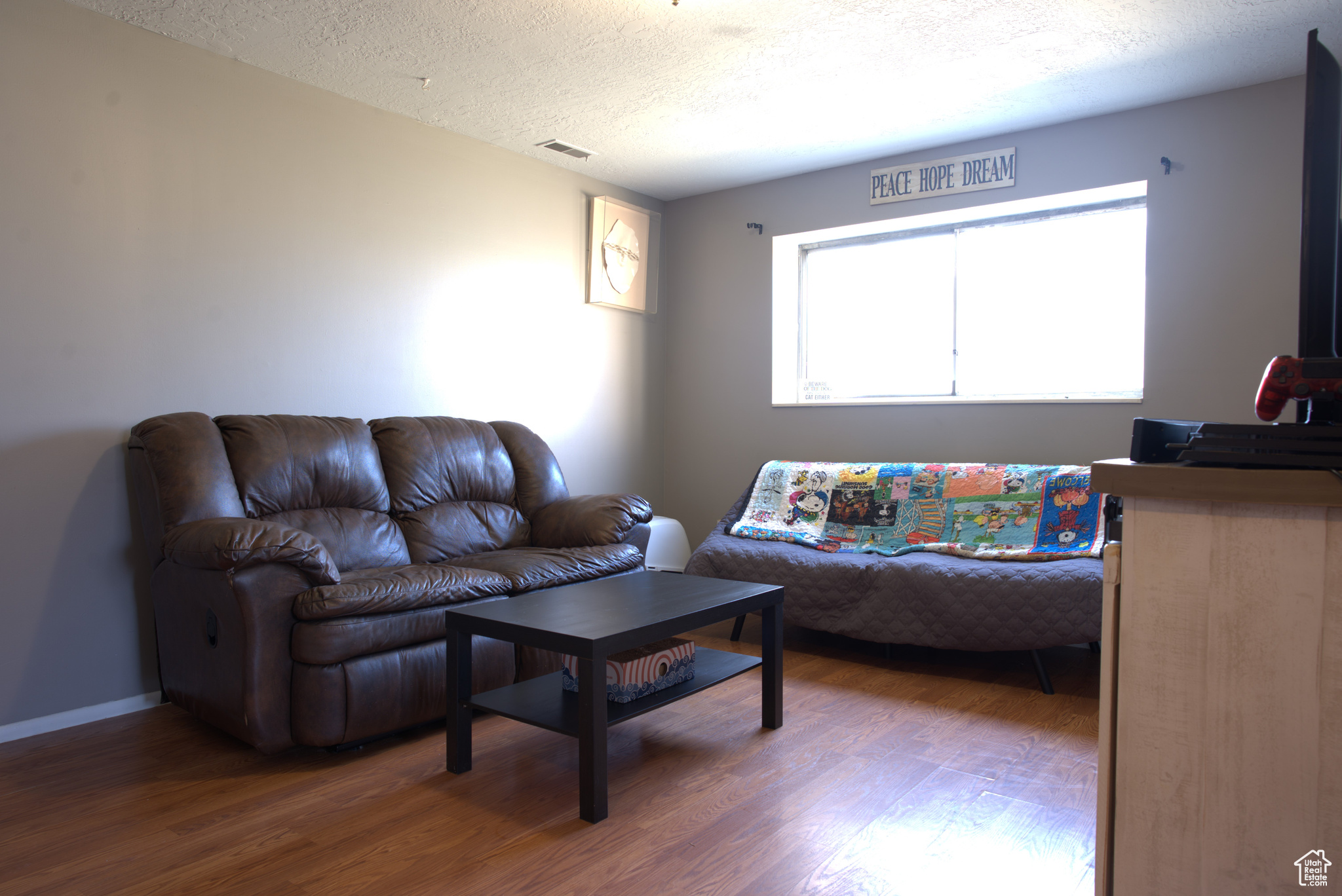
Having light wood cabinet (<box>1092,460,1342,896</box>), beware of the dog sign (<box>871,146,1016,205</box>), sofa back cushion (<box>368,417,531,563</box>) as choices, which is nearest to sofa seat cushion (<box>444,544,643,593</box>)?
sofa back cushion (<box>368,417,531,563</box>)

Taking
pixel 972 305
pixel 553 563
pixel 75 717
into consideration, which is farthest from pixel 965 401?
pixel 75 717

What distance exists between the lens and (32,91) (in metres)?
2.61

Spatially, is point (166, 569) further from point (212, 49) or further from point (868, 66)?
point (868, 66)

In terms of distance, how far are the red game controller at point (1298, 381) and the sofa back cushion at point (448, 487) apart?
110 inches

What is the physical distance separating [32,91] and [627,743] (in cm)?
281

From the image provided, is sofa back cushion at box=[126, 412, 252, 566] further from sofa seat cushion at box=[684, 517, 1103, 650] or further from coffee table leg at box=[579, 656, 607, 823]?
sofa seat cushion at box=[684, 517, 1103, 650]

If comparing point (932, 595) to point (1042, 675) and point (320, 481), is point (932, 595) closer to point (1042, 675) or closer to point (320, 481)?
point (1042, 675)

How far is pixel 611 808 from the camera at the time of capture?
203 centimetres

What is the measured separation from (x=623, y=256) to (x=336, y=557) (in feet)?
8.58

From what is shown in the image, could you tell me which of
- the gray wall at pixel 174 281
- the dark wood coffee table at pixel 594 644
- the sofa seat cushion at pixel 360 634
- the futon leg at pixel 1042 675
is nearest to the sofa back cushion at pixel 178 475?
the gray wall at pixel 174 281

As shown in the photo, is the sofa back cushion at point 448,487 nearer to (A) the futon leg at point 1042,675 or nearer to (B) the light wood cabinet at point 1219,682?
(A) the futon leg at point 1042,675

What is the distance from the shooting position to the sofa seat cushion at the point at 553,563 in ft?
9.41

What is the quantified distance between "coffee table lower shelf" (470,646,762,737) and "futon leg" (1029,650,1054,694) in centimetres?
112

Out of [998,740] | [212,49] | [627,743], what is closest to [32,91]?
[212,49]
